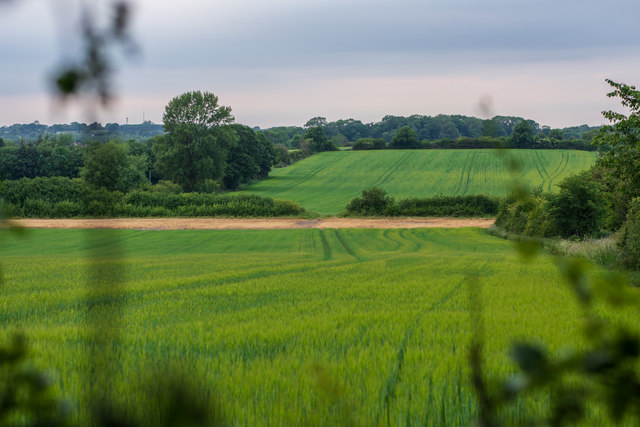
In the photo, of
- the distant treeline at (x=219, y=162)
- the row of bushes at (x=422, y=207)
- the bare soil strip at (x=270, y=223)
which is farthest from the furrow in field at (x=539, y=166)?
the distant treeline at (x=219, y=162)

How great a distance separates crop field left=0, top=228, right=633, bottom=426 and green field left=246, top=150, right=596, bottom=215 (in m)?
47.0

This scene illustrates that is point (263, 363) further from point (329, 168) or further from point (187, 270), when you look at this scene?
point (329, 168)

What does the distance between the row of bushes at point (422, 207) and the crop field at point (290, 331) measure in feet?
125

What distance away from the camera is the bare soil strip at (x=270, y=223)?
4591 centimetres

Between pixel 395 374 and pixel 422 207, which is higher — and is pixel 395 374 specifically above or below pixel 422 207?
above

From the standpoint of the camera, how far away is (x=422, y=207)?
55281 mm

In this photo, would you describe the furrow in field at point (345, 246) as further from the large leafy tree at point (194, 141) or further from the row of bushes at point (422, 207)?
the large leafy tree at point (194, 141)

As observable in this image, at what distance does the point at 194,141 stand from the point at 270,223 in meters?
19.9

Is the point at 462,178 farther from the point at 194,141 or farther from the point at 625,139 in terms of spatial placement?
Answer: the point at 625,139

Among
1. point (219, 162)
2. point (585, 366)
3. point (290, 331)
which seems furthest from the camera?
point (219, 162)

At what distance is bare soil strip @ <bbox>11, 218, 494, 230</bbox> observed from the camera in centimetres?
4591

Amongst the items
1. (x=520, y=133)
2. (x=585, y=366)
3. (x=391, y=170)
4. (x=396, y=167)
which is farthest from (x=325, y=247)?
(x=396, y=167)

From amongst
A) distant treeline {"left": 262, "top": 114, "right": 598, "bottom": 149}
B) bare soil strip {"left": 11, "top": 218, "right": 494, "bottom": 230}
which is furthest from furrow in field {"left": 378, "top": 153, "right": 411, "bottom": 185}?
bare soil strip {"left": 11, "top": 218, "right": 494, "bottom": 230}

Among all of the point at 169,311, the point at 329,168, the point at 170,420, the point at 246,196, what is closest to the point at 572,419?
the point at 170,420
